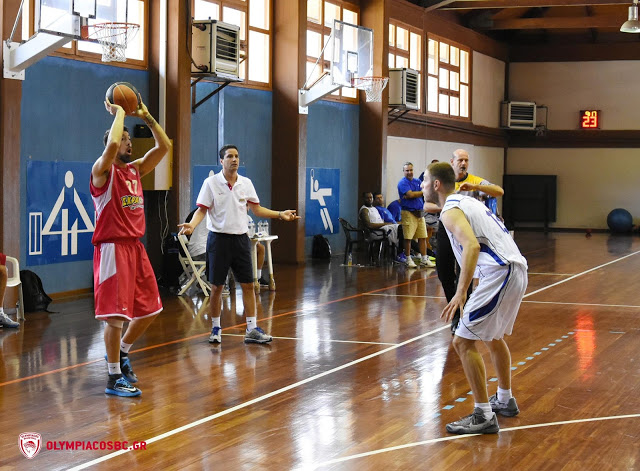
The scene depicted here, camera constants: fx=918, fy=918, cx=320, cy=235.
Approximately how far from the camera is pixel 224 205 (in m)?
7.58

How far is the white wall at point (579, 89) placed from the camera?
972 inches

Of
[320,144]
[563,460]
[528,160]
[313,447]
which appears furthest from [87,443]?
[528,160]

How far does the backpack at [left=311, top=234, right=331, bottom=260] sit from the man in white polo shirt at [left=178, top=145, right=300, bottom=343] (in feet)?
26.5

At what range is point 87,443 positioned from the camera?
4.74 m

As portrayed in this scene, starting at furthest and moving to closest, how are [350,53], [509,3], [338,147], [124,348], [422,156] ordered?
1. [509,3]
2. [422,156]
3. [338,147]
4. [350,53]
5. [124,348]

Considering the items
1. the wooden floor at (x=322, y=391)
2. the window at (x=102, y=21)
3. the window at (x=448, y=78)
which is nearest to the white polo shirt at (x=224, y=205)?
the wooden floor at (x=322, y=391)

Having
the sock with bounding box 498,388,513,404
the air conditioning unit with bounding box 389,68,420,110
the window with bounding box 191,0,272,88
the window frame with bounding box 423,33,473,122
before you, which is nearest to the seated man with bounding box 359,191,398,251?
the window with bounding box 191,0,272,88

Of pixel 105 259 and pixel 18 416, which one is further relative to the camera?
pixel 105 259

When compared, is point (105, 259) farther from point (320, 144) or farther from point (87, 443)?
point (320, 144)

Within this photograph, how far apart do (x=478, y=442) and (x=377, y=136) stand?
42.5ft

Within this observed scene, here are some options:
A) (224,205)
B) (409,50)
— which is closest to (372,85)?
(409,50)

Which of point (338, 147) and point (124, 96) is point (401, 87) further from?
point (124, 96)

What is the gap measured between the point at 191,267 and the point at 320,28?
664cm

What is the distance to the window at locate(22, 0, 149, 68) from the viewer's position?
10055 mm
